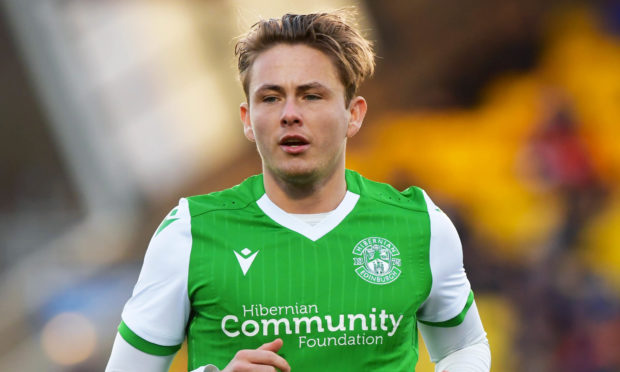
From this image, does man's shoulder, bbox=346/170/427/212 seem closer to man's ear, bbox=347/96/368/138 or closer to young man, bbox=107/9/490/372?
young man, bbox=107/9/490/372

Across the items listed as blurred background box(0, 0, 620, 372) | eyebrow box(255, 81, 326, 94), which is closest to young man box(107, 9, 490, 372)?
eyebrow box(255, 81, 326, 94)

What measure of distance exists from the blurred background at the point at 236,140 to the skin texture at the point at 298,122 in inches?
207

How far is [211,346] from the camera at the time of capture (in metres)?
2.11

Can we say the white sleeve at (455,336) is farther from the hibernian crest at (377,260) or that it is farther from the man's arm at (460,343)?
the hibernian crest at (377,260)

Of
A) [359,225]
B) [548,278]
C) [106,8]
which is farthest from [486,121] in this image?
[359,225]

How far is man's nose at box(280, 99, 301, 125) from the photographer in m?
2.08

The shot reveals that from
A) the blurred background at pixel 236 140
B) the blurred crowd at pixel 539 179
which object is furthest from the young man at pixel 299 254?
the blurred background at pixel 236 140

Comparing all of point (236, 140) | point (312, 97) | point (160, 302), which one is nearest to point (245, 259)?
point (160, 302)

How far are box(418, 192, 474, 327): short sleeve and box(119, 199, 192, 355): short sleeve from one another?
26.5 inches

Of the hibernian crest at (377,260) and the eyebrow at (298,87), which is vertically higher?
the eyebrow at (298,87)

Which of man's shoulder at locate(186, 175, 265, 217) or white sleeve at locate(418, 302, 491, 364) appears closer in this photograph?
man's shoulder at locate(186, 175, 265, 217)

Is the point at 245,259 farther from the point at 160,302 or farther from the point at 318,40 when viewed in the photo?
the point at 318,40

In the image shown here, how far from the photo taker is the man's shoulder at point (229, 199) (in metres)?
2.24

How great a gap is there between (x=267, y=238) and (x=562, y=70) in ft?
24.8
